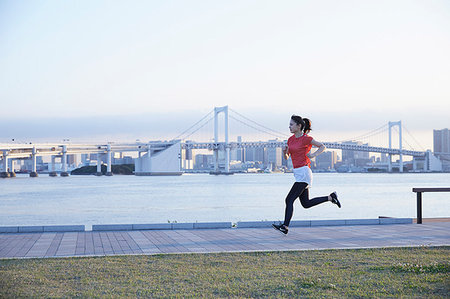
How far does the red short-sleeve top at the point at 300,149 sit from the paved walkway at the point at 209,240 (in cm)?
83

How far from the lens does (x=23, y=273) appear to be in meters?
3.95

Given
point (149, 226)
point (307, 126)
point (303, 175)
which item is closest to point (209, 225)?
point (149, 226)

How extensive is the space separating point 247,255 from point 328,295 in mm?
1598

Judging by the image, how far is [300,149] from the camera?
18.5ft

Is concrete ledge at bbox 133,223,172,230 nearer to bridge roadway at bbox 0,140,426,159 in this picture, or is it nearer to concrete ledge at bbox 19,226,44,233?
concrete ledge at bbox 19,226,44,233

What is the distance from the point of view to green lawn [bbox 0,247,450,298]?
3.38 meters

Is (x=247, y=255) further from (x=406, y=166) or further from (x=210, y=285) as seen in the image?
(x=406, y=166)

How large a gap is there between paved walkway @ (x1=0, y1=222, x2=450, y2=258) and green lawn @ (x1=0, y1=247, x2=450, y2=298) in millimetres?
464

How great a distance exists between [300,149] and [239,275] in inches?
81.6

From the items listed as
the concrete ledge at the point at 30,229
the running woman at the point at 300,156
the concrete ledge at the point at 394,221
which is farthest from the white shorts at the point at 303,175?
the concrete ledge at the point at 30,229

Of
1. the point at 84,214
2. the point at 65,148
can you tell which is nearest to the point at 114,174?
the point at 65,148

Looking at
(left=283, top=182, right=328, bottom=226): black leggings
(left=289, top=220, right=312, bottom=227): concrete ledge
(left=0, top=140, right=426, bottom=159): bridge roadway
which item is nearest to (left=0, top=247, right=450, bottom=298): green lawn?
(left=283, top=182, right=328, bottom=226): black leggings

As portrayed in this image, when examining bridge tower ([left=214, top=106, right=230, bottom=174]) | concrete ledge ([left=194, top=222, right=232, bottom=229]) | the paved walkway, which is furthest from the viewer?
bridge tower ([left=214, top=106, right=230, bottom=174])

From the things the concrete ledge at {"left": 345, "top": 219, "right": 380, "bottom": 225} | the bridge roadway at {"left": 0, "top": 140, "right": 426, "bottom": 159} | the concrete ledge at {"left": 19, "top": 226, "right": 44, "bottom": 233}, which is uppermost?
the bridge roadway at {"left": 0, "top": 140, "right": 426, "bottom": 159}
